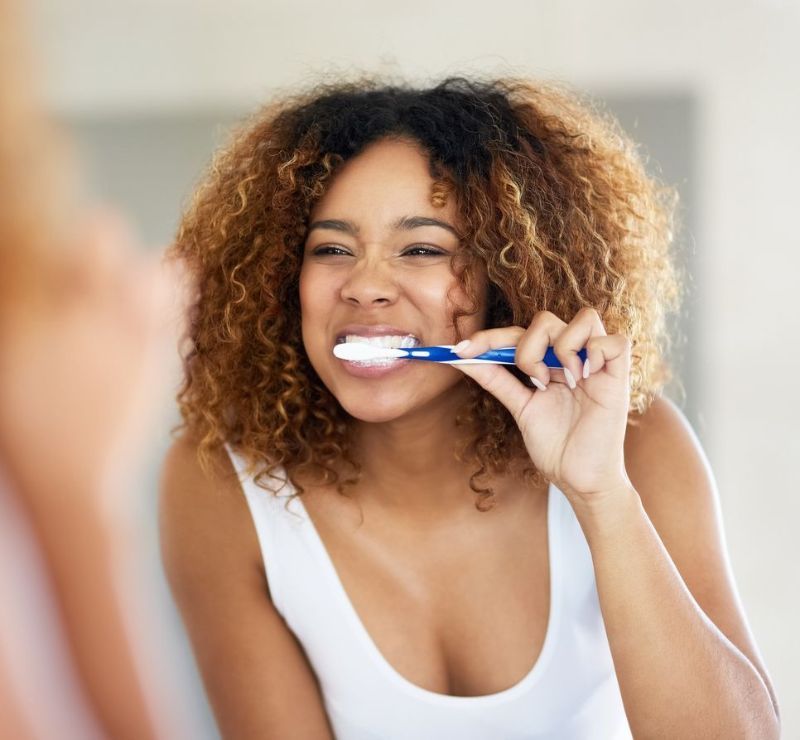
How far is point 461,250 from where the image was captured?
1061 millimetres

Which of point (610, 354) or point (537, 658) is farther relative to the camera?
point (537, 658)

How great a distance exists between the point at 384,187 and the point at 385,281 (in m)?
0.10

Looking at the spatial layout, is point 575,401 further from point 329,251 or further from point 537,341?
point 329,251

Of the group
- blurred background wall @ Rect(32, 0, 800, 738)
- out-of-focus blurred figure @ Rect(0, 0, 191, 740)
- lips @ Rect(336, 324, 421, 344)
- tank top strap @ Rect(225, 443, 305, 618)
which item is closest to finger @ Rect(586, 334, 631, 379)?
lips @ Rect(336, 324, 421, 344)

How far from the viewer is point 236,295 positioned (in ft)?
3.82

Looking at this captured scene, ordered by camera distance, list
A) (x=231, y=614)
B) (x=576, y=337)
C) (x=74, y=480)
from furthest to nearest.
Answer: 1. (x=231, y=614)
2. (x=576, y=337)
3. (x=74, y=480)

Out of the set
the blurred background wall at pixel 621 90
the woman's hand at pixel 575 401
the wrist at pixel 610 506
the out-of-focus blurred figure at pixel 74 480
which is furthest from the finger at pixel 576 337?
the blurred background wall at pixel 621 90

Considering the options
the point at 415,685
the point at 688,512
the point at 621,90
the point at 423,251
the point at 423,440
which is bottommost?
the point at 415,685

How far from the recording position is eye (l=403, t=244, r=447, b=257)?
3.45ft

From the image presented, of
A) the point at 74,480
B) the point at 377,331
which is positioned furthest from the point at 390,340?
the point at 74,480

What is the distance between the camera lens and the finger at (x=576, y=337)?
909 mm

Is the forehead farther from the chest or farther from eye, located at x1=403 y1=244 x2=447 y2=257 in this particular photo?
the chest

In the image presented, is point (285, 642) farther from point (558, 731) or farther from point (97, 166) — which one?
point (97, 166)

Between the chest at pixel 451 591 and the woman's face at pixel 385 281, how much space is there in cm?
18
